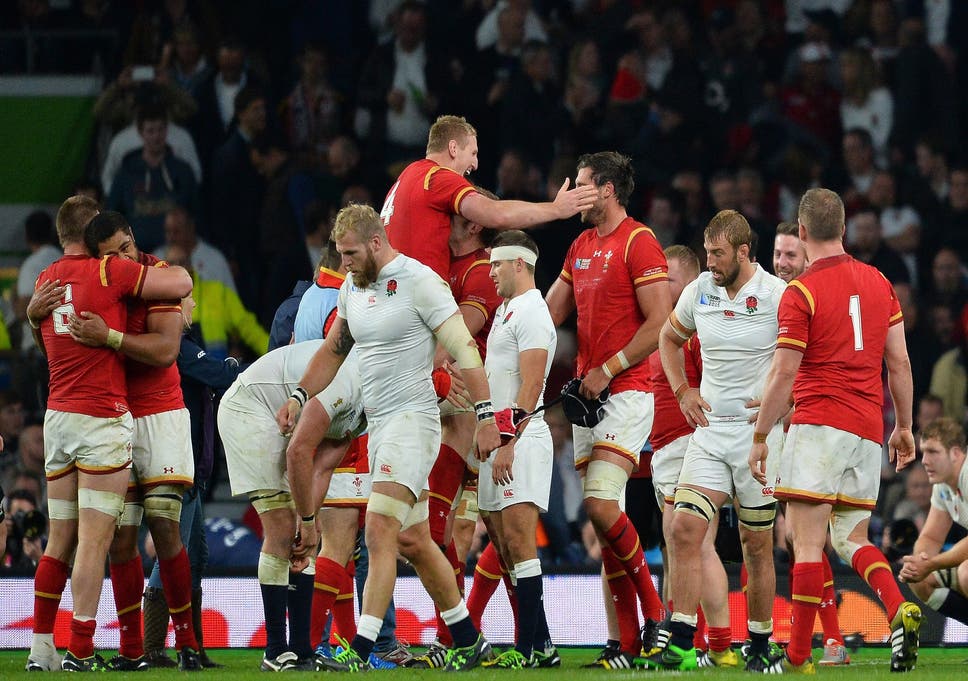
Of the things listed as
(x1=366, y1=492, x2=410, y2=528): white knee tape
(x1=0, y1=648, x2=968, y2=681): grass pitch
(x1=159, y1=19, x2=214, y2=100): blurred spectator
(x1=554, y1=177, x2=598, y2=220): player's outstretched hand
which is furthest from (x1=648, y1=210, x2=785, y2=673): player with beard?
(x1=159, y1=19, x2=214, y2=100): blurred spectator

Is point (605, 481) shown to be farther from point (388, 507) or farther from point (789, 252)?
point (789, 252)

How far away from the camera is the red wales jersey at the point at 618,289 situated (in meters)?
9.54

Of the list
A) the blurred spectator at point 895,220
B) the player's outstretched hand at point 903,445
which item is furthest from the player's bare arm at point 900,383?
the blurred spectator at point 895,220

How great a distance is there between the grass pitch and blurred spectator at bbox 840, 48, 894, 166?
300 inches

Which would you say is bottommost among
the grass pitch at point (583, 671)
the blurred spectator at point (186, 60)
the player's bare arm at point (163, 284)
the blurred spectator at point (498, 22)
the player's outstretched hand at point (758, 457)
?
the grass pitch at point (583, 671)

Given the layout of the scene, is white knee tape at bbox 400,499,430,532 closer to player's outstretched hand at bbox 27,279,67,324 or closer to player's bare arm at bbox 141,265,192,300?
player's bare arm at bbox 141,265,192,300

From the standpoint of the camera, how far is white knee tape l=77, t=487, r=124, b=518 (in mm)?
8836

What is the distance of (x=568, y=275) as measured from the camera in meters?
9.97

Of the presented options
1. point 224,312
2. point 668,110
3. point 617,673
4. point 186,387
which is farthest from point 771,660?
point 668,110

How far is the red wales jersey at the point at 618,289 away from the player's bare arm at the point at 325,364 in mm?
1643

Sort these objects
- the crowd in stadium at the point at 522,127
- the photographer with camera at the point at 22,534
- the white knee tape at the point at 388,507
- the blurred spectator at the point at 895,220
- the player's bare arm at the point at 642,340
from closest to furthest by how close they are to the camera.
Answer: the white knee tape at the point at 388,507, the player's bare arm at the point at 642,340, the photographer with camera at the point at 22,534, the crowd in stadium at the point at 522,127, the blurred spectator at the point at 895,220

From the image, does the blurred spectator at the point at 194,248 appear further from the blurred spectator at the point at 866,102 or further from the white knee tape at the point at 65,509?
the blurred spectator at the point at 866,102

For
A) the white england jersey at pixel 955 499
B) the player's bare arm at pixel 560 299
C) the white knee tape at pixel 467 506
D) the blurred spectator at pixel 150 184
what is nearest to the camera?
the player's bare arm at pixel 560 299

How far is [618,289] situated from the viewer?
9578mm
